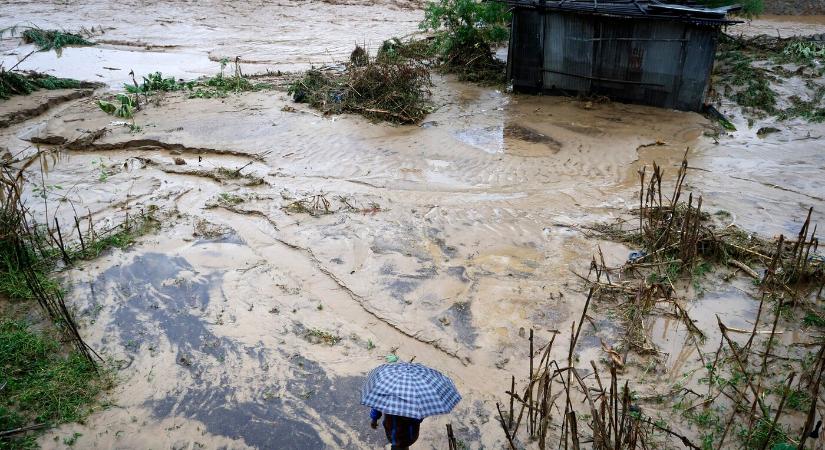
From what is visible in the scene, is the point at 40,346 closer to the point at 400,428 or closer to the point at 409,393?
the point at 400,428

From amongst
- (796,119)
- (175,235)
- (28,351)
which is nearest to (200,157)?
(175,235)

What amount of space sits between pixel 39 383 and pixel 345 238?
3333 millimetres

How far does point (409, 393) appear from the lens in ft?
8.86

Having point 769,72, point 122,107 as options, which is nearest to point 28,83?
point 122,107

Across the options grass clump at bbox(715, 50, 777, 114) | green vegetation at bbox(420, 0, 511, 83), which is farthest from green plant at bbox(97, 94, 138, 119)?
grass clump at bbox(715, 50, 777, 114)

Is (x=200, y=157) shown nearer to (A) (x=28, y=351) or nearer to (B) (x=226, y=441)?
(A) (x=28, y=351)

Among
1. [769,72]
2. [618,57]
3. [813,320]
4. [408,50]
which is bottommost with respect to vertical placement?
[813,320]

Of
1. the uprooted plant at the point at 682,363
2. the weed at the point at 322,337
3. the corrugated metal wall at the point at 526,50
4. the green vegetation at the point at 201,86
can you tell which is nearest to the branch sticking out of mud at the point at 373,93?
the green vegetation at the point at 201,86

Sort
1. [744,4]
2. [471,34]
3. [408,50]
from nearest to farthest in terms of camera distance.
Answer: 1. [471,34]
2. [744,4]
3. [408,50]

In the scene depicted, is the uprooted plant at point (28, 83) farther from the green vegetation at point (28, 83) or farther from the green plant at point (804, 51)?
the green plant at point (804, 51)

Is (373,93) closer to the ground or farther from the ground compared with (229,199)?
farther from the ground

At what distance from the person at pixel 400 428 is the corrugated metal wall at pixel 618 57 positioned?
989 cm

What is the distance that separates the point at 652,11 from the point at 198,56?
1166cm

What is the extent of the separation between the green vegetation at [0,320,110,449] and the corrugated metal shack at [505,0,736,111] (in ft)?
32.8
